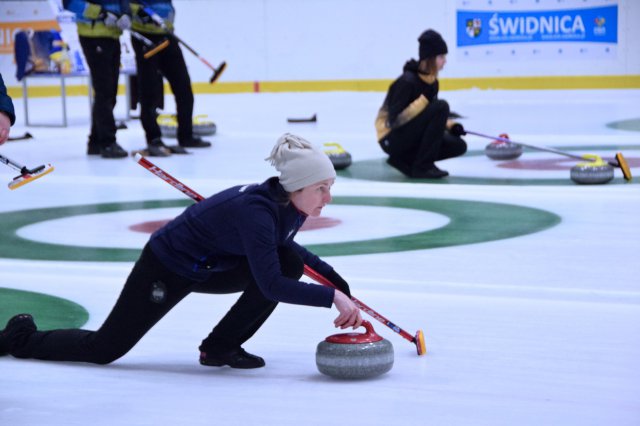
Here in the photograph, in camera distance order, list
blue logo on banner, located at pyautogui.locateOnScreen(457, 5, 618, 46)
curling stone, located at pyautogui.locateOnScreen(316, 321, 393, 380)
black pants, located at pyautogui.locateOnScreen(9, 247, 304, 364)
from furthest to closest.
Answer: blue logo on banner, located at pyautogui.locateOnScreen(457, 5, 618, 46)
black pants, located at pyautogui.locateOnScreen(9, 247, 304, 364)
curling stone, located at pyautogui.locateOnScreen(316, 321, 393, 380)

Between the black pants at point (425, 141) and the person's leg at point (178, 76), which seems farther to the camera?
the person's leg at point (178, 76)

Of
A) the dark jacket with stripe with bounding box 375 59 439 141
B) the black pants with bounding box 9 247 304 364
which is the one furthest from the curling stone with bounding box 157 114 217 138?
the black pants with bounding box 9 247 304 364

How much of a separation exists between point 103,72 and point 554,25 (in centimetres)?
906

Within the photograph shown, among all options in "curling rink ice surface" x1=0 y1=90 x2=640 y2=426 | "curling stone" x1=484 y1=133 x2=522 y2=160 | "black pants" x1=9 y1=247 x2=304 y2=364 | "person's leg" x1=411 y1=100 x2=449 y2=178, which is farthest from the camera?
"curling stone" x1=484 y1=133 x2=522 y2=160

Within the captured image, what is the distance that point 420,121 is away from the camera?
7.09 metres

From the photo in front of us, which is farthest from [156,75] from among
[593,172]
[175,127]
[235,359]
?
[235,359]

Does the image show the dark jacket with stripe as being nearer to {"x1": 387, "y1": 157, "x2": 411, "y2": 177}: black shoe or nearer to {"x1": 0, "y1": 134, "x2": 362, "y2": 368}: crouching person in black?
{"x1": 387, "y1": 157, "x2": 411, "y2": 177}: black shoe

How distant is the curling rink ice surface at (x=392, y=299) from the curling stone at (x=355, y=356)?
1.6 inches

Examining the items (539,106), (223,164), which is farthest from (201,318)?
(539,106)

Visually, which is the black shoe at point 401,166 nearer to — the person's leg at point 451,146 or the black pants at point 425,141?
the black pants at point 425,141

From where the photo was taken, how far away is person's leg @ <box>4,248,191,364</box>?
9.84 ft

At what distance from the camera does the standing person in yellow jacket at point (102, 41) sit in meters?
8.12

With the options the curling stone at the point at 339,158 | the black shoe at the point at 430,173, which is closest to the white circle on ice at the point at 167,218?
the black shoe at the point at 430,173

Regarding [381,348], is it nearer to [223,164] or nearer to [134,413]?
[134,413]
